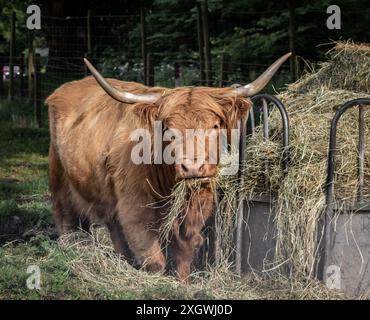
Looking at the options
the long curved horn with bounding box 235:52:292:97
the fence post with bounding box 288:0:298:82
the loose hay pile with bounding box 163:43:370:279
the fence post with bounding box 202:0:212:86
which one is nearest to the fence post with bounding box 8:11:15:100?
the fence post with bounding box 202:0:212:86

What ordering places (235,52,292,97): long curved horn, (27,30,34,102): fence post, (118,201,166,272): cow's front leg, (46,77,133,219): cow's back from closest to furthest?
(235,52,292,97): long curved horn
(118,201,166,272): cow's front leg
(46,77,133,219): cow's back
(27,30,34,102): fence post

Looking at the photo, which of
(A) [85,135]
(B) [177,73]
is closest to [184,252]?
(A) [85,135]

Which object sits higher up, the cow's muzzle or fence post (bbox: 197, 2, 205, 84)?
fence post (bbox: 197, 2, 205, 84)

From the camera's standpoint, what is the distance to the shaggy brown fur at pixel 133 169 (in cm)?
543

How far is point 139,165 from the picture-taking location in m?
5.73

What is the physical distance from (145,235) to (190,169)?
0.91m

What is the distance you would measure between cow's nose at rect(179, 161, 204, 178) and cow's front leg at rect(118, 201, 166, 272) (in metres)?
0.79

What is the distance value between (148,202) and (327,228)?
1296 millimetres

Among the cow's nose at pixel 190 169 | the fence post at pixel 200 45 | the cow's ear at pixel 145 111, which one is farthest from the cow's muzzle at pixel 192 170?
the fence post at pixel 200 45

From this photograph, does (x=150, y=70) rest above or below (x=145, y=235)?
above

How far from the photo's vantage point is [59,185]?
7070 millimetres

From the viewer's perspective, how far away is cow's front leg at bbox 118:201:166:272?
5742 mm

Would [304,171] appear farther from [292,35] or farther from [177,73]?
[177,73]

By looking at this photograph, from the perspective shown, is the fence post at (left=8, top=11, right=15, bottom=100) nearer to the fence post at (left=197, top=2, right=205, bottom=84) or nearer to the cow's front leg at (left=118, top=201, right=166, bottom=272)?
the fence post at (left=197, top=2, right=205, bottom=84)
